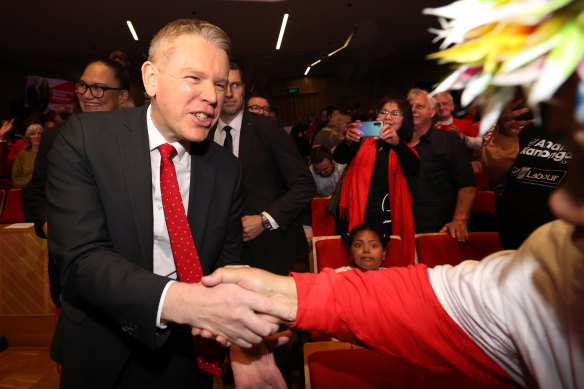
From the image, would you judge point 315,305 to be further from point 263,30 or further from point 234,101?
point 263,30

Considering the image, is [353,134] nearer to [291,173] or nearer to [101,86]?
[291,173]

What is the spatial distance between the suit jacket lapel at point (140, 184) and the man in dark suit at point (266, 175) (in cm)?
97

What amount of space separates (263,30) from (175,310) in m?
10.1

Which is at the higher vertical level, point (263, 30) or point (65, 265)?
point (263, 30)

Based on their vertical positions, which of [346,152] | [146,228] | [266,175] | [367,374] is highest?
[346,152]

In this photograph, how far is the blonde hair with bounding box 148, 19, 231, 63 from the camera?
1.38 meters

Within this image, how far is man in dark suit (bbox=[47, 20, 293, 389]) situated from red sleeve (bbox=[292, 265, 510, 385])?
7.1 inches

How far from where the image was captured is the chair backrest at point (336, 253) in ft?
8.71

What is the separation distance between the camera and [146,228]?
1.29 m

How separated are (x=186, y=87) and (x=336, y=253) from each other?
1715mm

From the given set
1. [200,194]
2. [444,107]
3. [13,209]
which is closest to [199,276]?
[200,194]

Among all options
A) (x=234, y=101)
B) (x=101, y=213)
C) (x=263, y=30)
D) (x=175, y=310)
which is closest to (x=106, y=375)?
(x=175, y=310)

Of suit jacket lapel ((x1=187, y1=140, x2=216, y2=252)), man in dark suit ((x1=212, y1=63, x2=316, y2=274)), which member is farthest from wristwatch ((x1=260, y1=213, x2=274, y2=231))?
suit jacket lapel ((x1=187, y1=140, x2=216, y2=252))

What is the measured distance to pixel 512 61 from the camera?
0.53 meters
